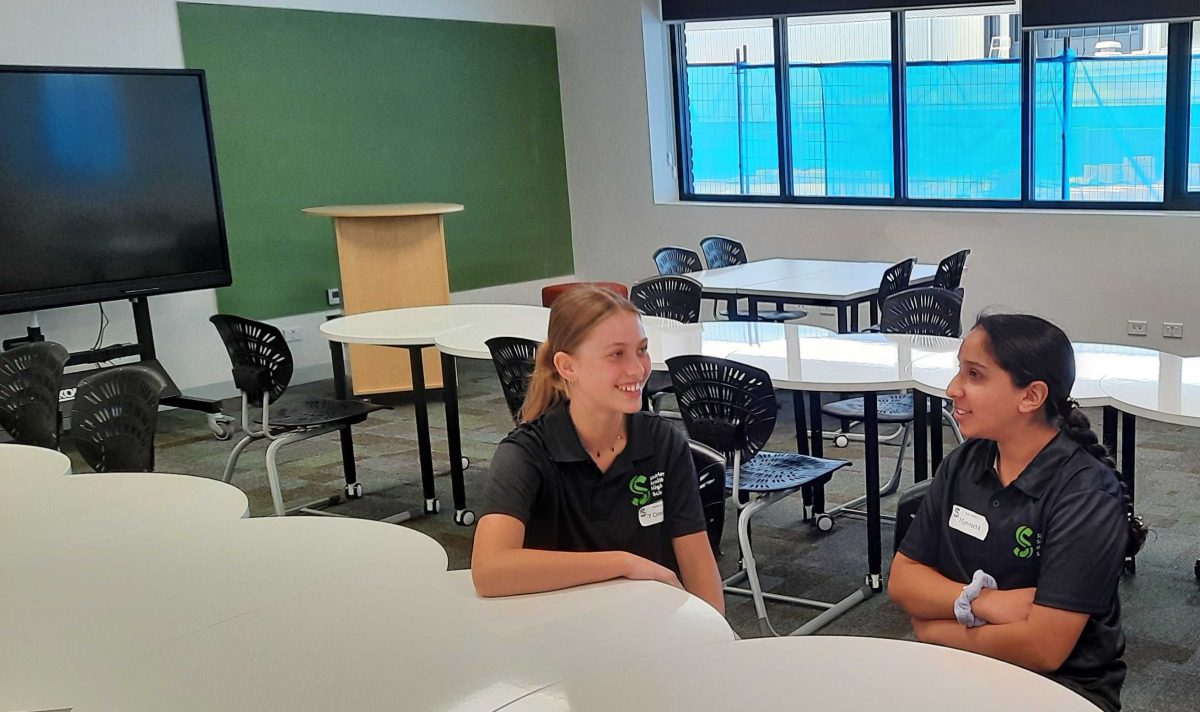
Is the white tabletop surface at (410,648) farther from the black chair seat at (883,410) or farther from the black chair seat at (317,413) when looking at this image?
the black chair seat at (317,413)

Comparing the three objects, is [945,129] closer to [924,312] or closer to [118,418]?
[924,312]

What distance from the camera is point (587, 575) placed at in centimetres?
213

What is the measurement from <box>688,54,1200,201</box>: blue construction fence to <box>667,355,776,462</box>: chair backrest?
5008 millimetres

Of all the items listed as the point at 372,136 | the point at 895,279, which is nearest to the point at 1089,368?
the point at 895,279

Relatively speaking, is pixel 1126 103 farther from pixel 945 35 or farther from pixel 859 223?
pixel 859 223

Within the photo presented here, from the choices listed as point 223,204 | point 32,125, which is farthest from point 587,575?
point 223,204

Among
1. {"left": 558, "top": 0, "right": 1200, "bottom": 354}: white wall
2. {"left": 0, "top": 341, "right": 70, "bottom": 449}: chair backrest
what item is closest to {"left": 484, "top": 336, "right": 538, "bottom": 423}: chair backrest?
{"left": 0, "top": 341, "right": 70, "bottom": 449}: chair backrest

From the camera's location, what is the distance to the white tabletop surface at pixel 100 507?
8.89 ft

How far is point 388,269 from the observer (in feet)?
25.1

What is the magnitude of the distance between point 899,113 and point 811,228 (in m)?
1.07

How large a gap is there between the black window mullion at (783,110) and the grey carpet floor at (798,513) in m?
2.66

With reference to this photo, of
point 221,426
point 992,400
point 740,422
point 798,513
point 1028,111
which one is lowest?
point 798,513

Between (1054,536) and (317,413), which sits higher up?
(1054,536)

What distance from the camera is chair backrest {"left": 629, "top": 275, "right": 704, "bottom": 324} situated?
625 centimetres
